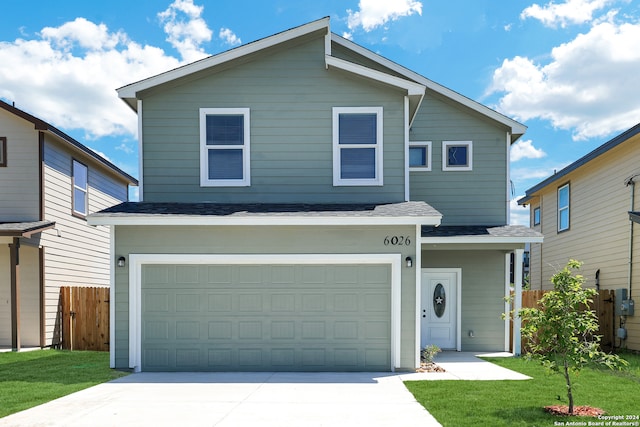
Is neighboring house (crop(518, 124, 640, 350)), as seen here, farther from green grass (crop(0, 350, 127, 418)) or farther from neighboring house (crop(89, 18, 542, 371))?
green grass (crop(0, 350, 127, 418))

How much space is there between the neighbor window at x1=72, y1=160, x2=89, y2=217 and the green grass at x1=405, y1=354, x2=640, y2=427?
1146 centimetres

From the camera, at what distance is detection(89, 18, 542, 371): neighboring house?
9445 millimetres

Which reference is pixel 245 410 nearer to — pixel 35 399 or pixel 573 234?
pixel 35 399

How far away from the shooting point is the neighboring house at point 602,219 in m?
12.8

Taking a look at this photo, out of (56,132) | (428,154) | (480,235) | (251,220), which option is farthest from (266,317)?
(56,132)

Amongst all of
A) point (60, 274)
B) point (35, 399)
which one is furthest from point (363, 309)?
point (60, 274)

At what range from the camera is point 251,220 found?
9.26 metres

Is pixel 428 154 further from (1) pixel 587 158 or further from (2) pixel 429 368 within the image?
(2) pixel 429 368

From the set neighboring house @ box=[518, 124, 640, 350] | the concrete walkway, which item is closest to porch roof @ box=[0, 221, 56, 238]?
the concrete walkway

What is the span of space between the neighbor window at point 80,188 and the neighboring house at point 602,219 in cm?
1443

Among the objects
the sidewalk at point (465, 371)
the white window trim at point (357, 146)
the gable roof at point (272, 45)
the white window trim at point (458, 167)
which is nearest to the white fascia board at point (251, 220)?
the white window trim at point (357, 146)

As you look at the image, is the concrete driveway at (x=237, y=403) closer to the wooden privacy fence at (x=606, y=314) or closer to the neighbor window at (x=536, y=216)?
the wooden privacy fence at (x=606, y=314)

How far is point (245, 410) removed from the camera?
21.7ft

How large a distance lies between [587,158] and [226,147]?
10.8 metres
